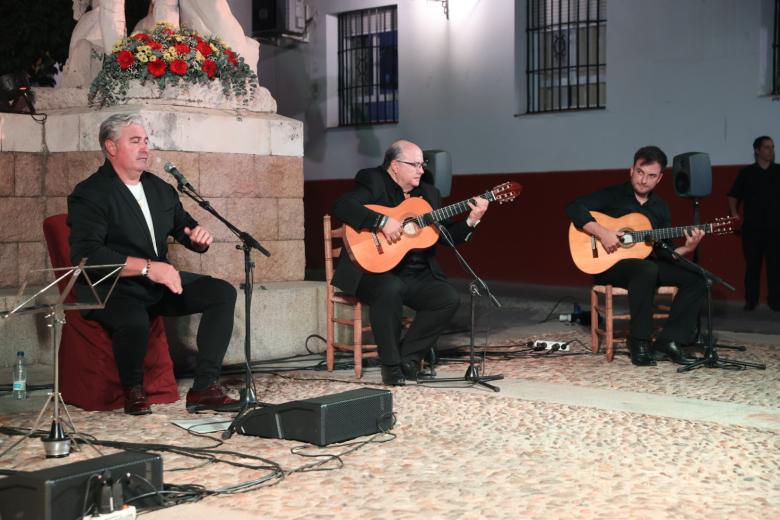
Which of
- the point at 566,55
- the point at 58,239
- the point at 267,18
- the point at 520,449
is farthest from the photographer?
the point at 267,18

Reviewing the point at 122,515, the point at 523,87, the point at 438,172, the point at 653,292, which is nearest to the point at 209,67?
the point at 438,172

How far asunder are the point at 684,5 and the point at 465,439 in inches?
326

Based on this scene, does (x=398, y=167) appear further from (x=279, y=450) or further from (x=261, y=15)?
(x=261, y=15)

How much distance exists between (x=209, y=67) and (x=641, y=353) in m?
3.51

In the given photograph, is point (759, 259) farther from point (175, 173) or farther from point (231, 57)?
point (175, 173)

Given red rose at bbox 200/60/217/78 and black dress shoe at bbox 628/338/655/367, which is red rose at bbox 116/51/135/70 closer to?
red rose at bbox 200/60/217/78

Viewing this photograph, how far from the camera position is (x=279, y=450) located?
493cm

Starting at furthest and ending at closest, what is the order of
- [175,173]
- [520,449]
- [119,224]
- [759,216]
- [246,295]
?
[759,216], [119,224], [246,295], [175,173], [520,449]

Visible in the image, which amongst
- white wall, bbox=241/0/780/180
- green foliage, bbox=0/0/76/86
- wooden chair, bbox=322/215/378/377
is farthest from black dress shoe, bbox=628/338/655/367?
green foliage, bbox=0/0/76/86

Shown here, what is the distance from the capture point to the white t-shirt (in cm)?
598

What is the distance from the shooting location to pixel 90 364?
5.95 metres

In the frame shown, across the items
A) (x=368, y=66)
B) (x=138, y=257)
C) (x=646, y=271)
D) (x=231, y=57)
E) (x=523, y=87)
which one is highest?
(x=368, y=66)

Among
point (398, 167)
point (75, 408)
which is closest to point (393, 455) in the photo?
point (75, 408)

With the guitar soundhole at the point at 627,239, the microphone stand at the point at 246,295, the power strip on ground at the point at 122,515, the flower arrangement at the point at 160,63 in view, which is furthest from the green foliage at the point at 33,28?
the power strip on ground at the point at 122,515
